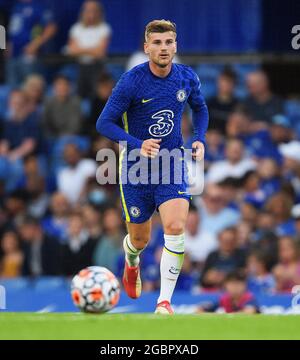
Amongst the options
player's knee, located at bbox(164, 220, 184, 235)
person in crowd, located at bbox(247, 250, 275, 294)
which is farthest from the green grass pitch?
person in crowd, located at bbox(247, 250, 275, 294)

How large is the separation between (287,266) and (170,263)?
4098 mm

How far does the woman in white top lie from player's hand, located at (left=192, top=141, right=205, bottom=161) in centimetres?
711

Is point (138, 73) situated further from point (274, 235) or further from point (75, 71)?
point (75, 71)

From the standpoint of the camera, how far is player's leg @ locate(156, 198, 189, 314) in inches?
406

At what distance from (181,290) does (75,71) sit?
4687 mm

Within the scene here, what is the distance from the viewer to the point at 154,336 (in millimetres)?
8547

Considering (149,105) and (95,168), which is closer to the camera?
(149,105)

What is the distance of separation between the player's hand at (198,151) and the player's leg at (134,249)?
100 centimetres

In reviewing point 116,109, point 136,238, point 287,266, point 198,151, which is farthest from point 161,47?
point 287,266

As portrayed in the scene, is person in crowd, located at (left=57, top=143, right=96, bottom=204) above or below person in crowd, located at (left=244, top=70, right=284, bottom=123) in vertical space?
below

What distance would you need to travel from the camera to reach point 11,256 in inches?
630

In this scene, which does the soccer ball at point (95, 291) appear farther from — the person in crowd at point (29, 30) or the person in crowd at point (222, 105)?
the person in crowd at point (29, 30)

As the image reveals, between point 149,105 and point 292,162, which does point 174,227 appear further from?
point 292,162

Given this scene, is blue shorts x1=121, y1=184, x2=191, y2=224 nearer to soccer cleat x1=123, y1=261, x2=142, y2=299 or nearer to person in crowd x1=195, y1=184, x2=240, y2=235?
soccer cleat x1=123, y1=261, x2=142, y2=299
